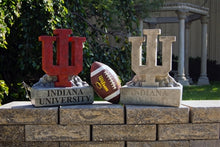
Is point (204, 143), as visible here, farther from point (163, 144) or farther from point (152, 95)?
point (152, 95)

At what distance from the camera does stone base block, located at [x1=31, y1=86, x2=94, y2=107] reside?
3193 mm

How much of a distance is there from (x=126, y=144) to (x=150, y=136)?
0.87 ft

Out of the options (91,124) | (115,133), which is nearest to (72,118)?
(91,124)

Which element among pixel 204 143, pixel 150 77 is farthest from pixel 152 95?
pixel 204 143

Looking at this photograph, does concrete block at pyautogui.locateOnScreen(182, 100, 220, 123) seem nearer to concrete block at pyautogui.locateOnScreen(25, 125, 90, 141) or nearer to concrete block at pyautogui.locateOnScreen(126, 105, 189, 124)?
concrete block at pyautogui.locateOnScreen(126, 105, 189, 124)

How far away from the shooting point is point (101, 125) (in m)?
3.13

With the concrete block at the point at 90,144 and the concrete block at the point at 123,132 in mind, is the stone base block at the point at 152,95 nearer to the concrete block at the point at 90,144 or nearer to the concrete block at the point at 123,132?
the concrete block at the point at 123,132

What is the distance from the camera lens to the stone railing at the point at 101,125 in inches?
122

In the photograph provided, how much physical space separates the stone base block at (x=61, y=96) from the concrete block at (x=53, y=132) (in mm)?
251

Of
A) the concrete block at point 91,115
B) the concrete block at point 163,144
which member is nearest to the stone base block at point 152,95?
the concrete block at point 91,115

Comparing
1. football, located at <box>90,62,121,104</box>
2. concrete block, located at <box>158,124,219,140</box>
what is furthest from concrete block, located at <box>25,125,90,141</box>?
concrete block, located at <box>158,124,219,140</box>

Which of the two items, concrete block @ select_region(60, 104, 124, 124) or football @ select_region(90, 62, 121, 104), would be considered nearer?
concrete block @ select_region(60, 104, 124, 124)

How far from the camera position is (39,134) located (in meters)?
3.12

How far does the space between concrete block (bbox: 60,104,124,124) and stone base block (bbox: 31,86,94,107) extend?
0.58 ft
